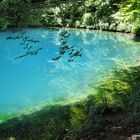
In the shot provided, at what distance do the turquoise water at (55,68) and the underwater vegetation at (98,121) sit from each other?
160 centimetres

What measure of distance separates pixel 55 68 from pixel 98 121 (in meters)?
12.0

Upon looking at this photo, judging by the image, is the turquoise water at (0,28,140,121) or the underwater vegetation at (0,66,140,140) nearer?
the underwater vegetation at (0,66,140,140)

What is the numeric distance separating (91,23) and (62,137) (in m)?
22.2

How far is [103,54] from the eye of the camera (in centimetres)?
1975

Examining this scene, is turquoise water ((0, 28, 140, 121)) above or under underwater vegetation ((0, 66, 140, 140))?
under

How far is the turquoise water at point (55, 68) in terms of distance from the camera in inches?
491

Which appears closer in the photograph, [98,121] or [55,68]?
[98,121]

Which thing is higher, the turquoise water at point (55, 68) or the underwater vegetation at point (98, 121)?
the underwater vegetation at point (98, 121)

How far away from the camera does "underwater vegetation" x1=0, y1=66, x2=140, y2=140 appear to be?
544cm

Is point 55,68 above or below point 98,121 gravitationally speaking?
below

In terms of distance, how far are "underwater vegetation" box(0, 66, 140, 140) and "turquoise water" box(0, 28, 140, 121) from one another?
1605 millimetres

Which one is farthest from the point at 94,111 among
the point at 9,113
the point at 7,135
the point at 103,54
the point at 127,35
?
the point at 127,35

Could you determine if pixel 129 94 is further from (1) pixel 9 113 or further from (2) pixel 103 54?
(2) pixel 103 54

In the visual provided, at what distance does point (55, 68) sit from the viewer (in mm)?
17781
